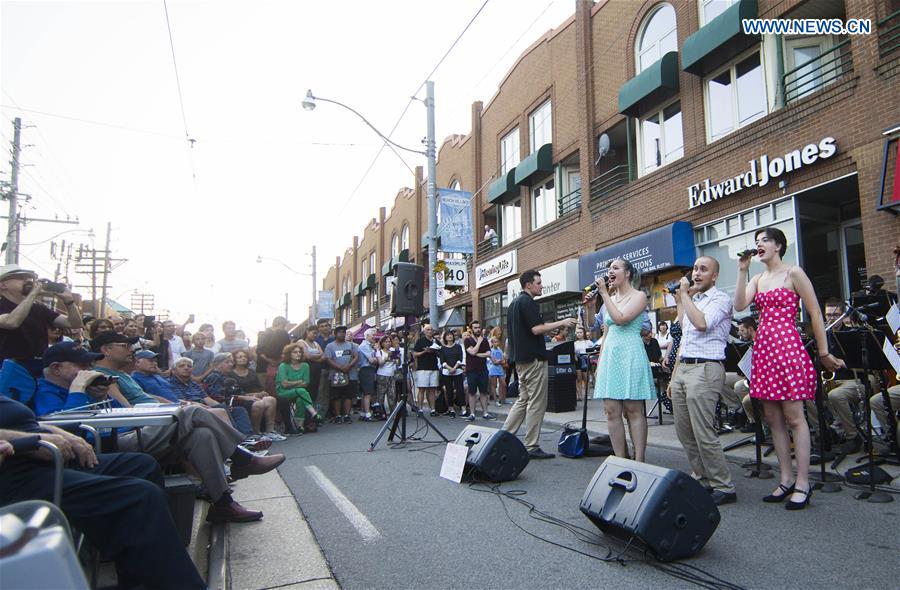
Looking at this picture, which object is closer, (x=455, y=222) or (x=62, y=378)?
(x=62, y=378)

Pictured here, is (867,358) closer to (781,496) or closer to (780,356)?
(780,356)

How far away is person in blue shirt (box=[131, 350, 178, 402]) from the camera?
18.7 ft

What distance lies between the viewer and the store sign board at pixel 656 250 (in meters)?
12.5

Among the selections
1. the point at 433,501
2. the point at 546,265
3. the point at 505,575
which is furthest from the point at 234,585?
the point at 546,265

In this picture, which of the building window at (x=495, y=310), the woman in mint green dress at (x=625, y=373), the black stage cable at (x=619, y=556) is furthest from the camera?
the building window at (x=495, y=310)

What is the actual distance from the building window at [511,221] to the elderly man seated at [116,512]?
18741mm

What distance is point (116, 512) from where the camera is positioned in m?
2.19

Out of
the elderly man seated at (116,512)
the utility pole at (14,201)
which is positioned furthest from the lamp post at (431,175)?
the utility pole at (14,201)

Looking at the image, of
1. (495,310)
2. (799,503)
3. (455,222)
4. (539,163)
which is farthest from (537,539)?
(495,310)

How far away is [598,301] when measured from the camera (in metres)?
5.94

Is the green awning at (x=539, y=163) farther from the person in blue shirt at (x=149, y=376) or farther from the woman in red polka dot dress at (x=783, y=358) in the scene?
the person in blue shirt at (x=149, y=376)

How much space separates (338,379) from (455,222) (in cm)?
688

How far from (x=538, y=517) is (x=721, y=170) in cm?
1017

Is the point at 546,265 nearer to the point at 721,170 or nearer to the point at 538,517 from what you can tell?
the point at 721,170
